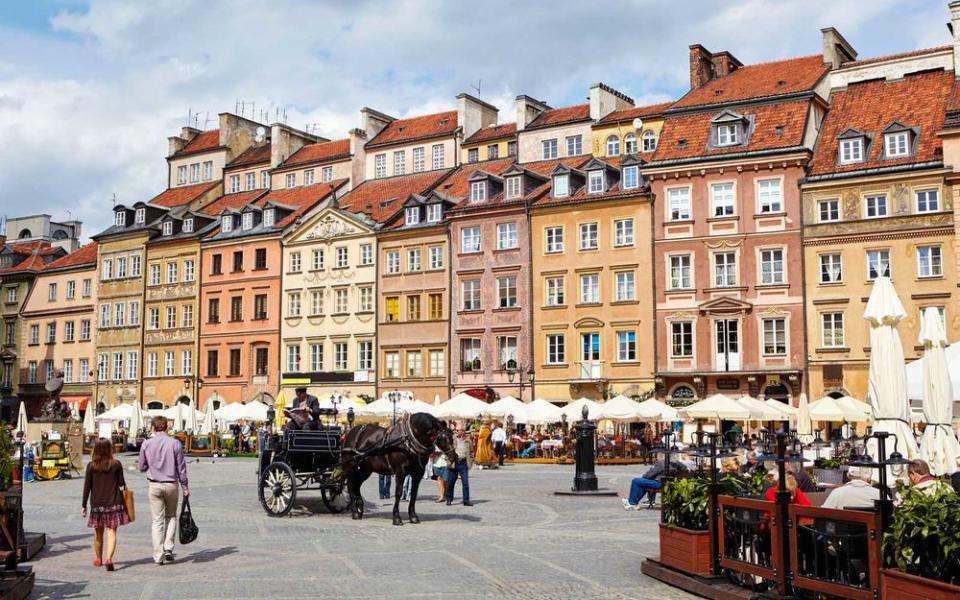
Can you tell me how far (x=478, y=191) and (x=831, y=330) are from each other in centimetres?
1722

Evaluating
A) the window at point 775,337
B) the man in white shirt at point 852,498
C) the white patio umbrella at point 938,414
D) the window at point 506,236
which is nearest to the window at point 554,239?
the window at point 506,236

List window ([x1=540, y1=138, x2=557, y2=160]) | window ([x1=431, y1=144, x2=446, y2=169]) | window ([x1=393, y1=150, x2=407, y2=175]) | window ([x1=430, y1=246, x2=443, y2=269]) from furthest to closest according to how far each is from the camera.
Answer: window ([x1=393, y1=150, x2=407, y2=175]), window ([x1=431, y1=144, x2=446, y2=169]), window ([x1=540, y1=138, x2=557, y2=160]), window ([x1=430, y1=246, x2=443, y2=269])

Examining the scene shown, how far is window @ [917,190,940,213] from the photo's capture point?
134 ft

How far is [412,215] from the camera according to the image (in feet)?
177

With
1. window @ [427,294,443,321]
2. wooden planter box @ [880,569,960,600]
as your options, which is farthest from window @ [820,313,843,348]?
wooden planter box @ [880,569,960,600]

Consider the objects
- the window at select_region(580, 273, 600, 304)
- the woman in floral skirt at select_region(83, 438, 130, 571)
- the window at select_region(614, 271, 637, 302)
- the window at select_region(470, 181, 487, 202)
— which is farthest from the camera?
the window at select_region(470, 181, 487, 202)

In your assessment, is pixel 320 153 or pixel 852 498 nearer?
pixel 852 498

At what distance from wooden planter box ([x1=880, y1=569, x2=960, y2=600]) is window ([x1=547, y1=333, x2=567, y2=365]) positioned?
40.4m

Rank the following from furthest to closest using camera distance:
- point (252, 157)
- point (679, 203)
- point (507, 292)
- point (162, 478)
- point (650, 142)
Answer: point (252, 157), point (650, 142), point (507, 292), point (679, 203), point (162, 478)

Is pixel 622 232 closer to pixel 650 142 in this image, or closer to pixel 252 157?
pixel 650 142

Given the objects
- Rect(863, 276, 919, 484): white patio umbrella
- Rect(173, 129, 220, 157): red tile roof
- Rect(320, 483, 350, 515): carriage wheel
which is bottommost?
Rect(320, 483, 350, 515): carriage wheel

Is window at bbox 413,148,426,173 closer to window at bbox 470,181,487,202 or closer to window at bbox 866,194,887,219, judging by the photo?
window at bbox 470,181,487,202

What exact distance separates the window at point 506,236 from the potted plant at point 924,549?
4246 cm

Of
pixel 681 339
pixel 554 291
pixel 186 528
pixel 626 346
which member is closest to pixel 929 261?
pixel 681 339
